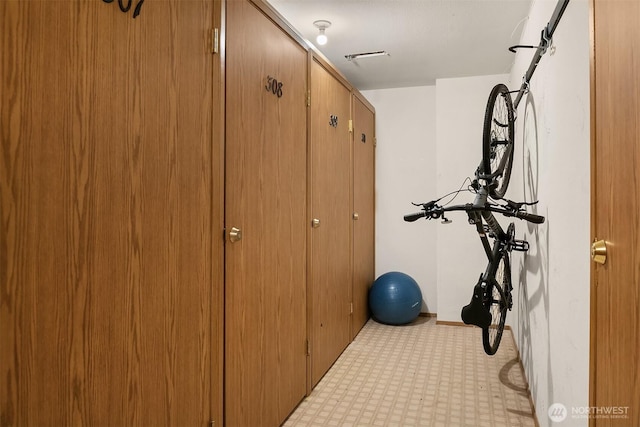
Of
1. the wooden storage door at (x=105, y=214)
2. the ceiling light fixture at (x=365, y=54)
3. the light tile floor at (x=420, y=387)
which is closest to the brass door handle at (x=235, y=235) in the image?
the wooden storage door at (x=105, y=214)

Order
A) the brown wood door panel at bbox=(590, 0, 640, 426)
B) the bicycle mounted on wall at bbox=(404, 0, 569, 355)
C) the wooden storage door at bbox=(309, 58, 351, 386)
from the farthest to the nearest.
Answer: the wooden storage door at bbox=(309, 58, 351, 386) → the bicycle mounted on wall at bbox=(404, 0, 569, 355) → the brown wood door panel at bbox=(590, 0, 640, 426)

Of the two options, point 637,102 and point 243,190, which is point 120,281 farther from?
point 637,102

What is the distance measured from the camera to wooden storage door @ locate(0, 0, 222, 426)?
3.11 ft

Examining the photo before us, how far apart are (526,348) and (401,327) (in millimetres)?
1618

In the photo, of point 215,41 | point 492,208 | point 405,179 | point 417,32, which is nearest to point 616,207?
point 492,208

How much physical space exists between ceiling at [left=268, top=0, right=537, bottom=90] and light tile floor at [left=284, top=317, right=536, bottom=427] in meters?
2.28

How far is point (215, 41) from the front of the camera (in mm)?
1707

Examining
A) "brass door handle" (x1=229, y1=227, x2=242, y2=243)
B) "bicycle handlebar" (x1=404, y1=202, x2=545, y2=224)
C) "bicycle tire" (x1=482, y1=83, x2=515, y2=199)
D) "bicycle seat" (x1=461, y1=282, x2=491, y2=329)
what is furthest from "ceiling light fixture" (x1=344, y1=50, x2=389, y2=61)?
"brass door handle" (x1=229, y1=227, x2=242, y2=243)

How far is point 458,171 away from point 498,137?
156cm

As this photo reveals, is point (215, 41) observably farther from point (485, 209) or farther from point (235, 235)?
point (485, 209)

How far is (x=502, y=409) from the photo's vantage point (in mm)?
2527

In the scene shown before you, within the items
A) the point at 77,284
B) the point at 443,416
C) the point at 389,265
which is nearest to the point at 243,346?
the point at 77,284

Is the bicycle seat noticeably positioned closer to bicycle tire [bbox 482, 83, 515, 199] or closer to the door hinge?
bicycle tire [bbox 482, 83, 515, 199]

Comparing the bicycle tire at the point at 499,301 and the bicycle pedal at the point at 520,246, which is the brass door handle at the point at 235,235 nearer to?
the bicycle tire at the point at 499,301
